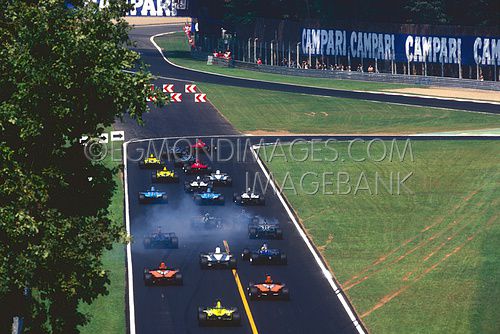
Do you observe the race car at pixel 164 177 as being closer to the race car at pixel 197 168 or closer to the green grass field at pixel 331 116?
the race car at pixel 197 168

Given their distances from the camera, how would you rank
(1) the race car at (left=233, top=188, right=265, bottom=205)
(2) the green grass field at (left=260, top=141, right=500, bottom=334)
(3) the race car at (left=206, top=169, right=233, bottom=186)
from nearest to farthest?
1. (2) the green grass field at (left=260, top=141, right=500, bottom=334)
2. (1) the race car at (left=233, top=188, right=265, bottom=205)
3. (3) the race car at (left=206, top=169, right=233, bottom=186)

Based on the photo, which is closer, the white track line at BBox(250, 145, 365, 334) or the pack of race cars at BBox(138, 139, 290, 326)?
the white track line at BBox(250, 145, 365, 334)

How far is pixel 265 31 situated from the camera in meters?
135

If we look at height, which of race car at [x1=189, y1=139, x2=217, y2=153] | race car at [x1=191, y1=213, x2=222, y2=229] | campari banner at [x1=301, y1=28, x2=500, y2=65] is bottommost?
race car at [x1=191, y1=213, x2=222, y2=229]

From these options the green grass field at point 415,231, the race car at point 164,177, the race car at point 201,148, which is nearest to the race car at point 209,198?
the green grass field at point 415,231

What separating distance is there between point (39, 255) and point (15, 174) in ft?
7.38

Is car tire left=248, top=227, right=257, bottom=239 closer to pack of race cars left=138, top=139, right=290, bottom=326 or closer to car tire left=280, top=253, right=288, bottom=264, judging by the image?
pack of race cars left=138, top=139, right=290, bottom=326

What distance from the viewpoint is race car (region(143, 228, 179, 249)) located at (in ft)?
190

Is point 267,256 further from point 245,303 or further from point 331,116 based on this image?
point 331,116

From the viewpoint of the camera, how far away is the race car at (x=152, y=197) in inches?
2613

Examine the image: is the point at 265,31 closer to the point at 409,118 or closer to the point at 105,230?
the point at 409,118

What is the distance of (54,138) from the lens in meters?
34.8

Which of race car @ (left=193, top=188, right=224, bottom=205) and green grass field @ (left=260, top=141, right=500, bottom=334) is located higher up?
race car @ (left=193, top=188, right=224, bottom=205)

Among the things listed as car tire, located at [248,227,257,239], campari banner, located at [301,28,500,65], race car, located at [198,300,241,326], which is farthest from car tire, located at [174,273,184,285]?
campari banner, located at [301,28,500,65]
